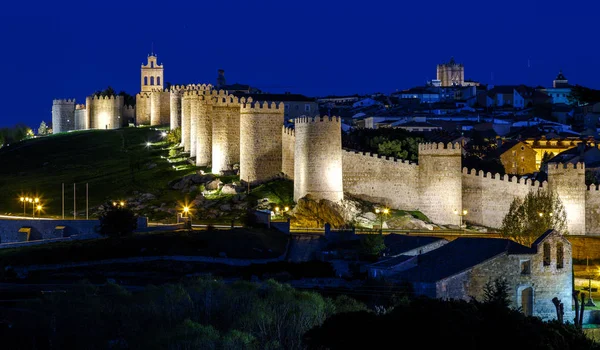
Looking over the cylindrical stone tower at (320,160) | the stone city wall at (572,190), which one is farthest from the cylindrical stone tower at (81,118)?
the stone city wall at (572,190)

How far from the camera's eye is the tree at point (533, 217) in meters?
51.2

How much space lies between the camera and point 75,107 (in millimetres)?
93188

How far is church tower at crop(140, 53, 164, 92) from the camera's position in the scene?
100000 millimetres

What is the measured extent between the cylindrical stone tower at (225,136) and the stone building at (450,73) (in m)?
111

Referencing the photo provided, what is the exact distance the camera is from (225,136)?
6022 cm

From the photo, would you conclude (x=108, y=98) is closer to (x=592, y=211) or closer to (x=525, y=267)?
(x=592, y=211)

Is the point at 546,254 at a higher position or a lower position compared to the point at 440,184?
lower

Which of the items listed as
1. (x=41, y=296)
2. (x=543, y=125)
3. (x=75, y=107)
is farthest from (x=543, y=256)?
(x=543, y=125)

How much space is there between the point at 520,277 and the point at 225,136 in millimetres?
25231

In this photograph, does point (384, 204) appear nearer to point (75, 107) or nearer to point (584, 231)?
point (584, 231)

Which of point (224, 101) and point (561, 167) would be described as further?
point (224, 101)

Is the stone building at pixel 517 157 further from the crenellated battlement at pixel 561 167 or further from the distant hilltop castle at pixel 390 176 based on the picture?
the distant hilltop castle at pixel 390 176

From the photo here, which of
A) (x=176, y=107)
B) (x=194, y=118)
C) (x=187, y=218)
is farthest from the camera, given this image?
(x=176, y=107)

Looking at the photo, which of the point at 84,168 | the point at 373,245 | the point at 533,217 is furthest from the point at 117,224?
the point at 84,168
